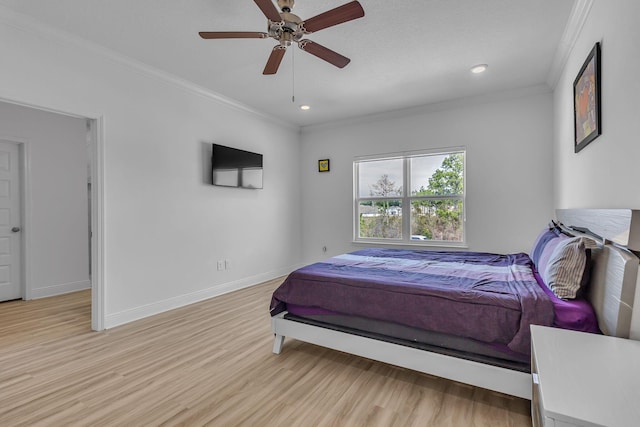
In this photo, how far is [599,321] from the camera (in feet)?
4.96

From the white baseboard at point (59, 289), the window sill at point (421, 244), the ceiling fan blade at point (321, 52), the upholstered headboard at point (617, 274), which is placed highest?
the ceiling fan blade at point (321, 52)

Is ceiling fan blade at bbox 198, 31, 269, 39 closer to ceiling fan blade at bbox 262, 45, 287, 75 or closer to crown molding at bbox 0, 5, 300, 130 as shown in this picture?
ceiling fan blade at bbox 262, 45, 287, 75

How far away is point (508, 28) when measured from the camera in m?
2.57

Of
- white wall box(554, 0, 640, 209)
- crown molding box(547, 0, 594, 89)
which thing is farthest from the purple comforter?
crown molding box(547, 0, 594, 89)

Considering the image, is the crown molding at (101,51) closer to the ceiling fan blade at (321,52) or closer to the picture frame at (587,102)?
the ceiling fan blade at (321,52)

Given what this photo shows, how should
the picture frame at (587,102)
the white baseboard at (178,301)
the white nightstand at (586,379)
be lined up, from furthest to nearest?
the white baseboard at (178,301) < the picture frame at (587,102) < the white nightstand at (586,379)

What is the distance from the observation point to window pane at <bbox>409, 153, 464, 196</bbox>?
4.34 metres

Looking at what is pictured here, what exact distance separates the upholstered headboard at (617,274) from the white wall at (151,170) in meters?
3.65

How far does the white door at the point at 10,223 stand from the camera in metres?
3.98

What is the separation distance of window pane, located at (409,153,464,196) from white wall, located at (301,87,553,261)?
15cm

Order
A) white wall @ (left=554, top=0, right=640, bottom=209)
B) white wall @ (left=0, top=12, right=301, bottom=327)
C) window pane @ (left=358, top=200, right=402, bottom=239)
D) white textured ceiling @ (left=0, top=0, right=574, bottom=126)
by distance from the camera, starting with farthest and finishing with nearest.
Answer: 1. window pane @ (left=358, top=200, right=402, bottom=239)
2. white wall @ (left=0, top=12, right=301, bottom=327)
3. white textured ceiling @ (left=0, top=0, right=574, bottom=126)
4. white wall @ (left=554, top=0, right=640, bottom=209)

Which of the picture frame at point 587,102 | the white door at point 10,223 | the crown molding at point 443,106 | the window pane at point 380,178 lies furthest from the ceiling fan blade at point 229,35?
the white door at point 10,223

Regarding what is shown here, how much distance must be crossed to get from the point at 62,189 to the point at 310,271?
4116mm

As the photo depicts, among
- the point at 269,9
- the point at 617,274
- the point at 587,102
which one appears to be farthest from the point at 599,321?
the point at 269,9
